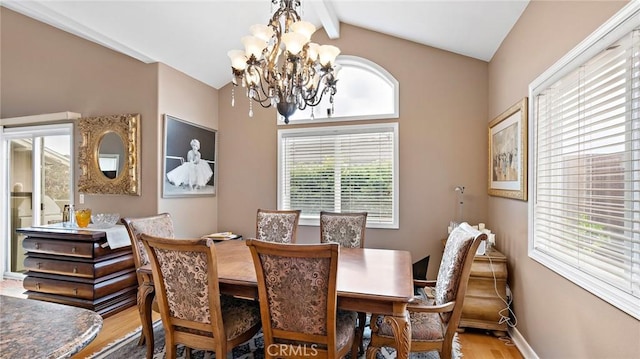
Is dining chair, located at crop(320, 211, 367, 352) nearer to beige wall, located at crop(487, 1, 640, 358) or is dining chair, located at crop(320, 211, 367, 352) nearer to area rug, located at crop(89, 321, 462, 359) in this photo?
area rug, located at crop(89, 321, 462, 359)

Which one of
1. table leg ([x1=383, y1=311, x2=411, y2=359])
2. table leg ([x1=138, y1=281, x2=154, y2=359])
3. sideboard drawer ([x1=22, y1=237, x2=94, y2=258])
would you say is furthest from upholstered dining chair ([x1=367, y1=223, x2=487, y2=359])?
sideboard drawer ([x1=22, y1=237, x2=94, y2=258])

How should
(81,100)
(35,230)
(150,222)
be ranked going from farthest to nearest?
1. (81,100)
2. (35,230)
3. (150,222)

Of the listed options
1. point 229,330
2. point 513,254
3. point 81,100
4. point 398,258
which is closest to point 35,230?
point 81,100

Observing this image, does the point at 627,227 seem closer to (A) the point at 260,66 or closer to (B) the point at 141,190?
(A) the point at 260,66

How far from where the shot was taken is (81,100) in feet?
13.1

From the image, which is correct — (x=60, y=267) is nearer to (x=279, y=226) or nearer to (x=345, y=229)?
(x=279, y=226)

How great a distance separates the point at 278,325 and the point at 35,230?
322cm

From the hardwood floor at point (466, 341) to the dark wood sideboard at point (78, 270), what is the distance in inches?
9.2

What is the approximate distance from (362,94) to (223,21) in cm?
184

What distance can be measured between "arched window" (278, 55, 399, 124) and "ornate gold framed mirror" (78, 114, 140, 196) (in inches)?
78.4

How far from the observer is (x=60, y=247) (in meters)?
3.23

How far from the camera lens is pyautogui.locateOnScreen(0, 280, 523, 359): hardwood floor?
250 cm

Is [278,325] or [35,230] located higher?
[35,230]

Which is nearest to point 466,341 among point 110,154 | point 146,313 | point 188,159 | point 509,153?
point 509,153
